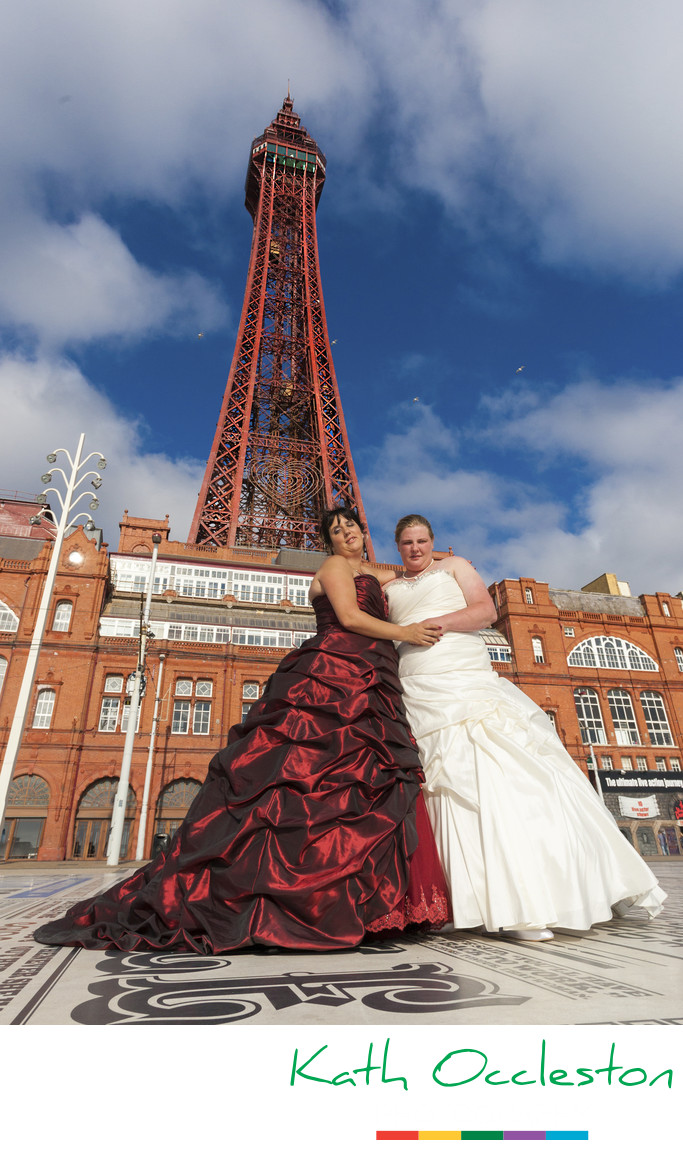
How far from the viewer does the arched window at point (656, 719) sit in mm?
29531

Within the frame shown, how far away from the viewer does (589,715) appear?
95.9 feet

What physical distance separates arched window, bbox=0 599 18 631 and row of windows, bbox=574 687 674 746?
25.6 m

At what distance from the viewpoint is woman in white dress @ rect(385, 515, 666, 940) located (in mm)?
2613

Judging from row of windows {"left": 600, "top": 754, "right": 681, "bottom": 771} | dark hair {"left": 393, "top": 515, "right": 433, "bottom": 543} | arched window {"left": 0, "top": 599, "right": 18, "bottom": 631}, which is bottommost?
dark hair {"left": 393, "top": 515, "right": 433, "bottom": 543}

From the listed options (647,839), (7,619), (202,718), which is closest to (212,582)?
(202,718)

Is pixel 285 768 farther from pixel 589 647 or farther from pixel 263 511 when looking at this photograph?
pixel 263 511

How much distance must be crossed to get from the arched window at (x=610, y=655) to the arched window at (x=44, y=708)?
23908 mm

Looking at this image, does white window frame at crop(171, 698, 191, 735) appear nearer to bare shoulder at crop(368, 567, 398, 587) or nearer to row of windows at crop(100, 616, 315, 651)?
row of windows at crop(100, 616, 315, 651)

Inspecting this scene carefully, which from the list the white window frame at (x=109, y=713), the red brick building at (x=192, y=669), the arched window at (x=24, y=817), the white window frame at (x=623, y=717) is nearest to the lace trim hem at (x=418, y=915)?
the red brick building at (x=192, y=669)

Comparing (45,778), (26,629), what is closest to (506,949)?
(45,778)

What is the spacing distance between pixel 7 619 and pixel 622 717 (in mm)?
28557

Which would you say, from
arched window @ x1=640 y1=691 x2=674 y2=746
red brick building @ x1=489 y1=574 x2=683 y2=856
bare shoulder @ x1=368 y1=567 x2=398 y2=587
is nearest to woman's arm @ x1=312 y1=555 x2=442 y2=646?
bare shoulder @ x1=368 y1=567 x2=398 y2=587

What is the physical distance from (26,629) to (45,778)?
6002 mm

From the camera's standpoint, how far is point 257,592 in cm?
2984
